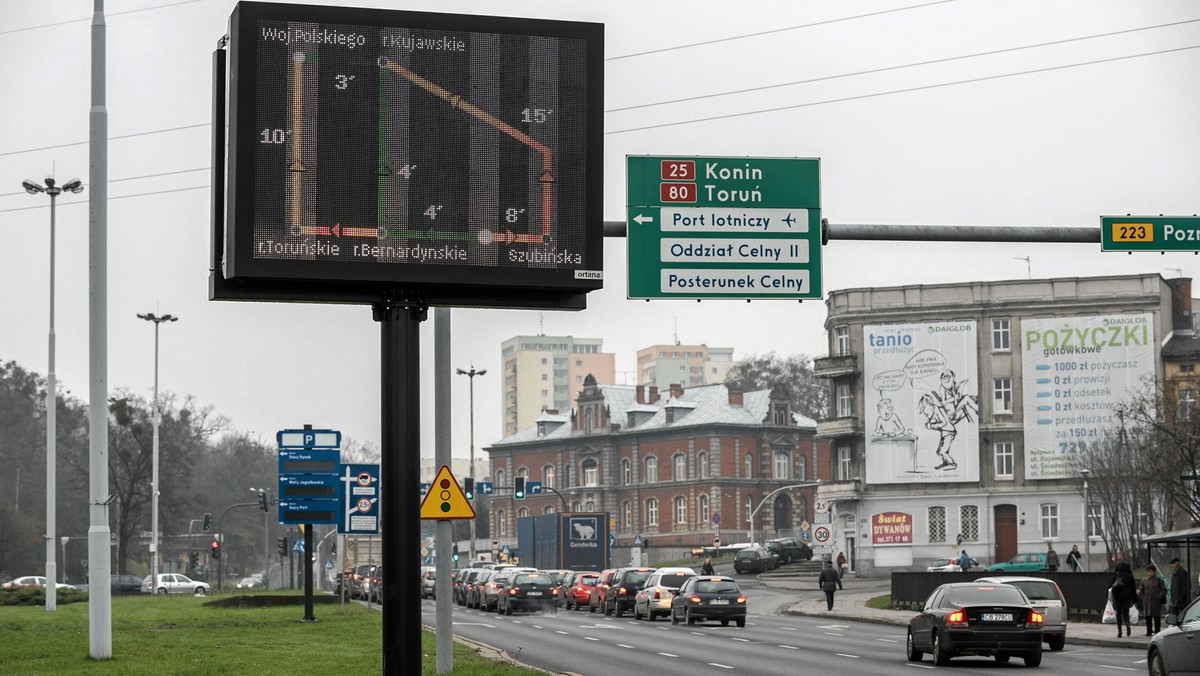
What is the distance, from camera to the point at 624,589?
55.7 meters

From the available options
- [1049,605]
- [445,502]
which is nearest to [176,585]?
[1049,605]

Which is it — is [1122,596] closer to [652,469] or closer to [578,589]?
[578,589]

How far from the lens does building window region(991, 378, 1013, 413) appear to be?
289ft

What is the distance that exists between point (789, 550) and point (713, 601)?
167 ft

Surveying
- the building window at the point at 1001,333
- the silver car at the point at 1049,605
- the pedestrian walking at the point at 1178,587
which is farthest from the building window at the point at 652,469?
the pedestrian walking at the point at 1178,587

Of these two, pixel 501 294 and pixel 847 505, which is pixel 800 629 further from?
pixel 847 505

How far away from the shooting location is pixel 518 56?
1544 centimetres

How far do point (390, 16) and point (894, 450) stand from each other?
74688 millimetres

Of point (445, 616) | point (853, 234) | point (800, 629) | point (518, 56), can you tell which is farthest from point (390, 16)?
point (800, 629)

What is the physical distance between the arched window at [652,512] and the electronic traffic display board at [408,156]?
118574 millimetres

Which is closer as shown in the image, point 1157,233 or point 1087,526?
point 1157,233

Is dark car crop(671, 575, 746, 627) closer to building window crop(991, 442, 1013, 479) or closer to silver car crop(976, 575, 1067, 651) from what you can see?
silver car crop(976, 575, 1067, 651)

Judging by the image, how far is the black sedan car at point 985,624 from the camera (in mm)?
27391

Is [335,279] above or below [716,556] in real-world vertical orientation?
above
